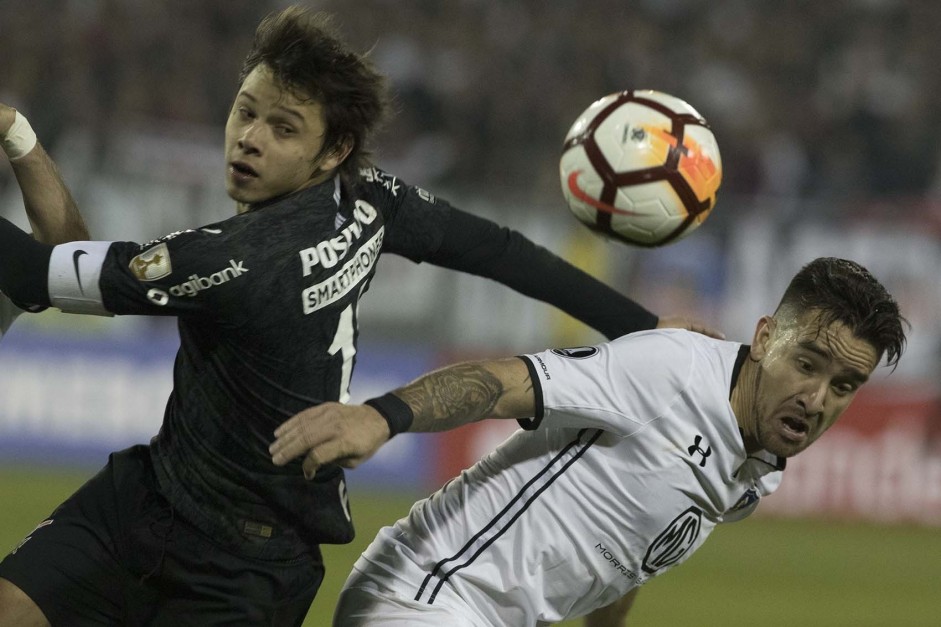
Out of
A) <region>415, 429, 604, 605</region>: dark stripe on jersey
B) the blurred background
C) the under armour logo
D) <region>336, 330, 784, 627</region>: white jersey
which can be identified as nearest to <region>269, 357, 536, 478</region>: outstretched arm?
<region>336, 330, 784, 627</region>: white jersey

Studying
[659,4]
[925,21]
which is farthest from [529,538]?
[925,21]

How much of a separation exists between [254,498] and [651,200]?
1557 millimetres

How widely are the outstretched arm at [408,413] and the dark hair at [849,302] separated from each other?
0.79m

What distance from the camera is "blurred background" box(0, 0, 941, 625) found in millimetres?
11000

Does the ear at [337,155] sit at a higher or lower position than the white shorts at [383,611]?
higher

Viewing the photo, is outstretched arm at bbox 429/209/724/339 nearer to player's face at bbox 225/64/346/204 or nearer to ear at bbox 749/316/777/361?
ear at bbox 749/316/777/361

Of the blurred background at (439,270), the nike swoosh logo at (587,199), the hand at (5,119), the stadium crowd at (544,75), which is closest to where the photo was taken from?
the hand at (5,119)

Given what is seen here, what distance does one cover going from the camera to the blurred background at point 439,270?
11000 millimetres

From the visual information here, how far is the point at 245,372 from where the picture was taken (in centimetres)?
361

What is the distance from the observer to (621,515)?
3.63m

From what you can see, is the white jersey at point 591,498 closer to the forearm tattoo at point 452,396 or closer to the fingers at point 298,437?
the forearm tattoo at point 452,396

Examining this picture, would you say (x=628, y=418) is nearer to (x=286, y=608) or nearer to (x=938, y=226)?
(x=286, y=608)

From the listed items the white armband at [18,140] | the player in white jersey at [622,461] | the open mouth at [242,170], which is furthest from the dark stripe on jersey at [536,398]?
the white armband at [18,140]

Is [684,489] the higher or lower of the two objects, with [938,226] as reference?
lower
